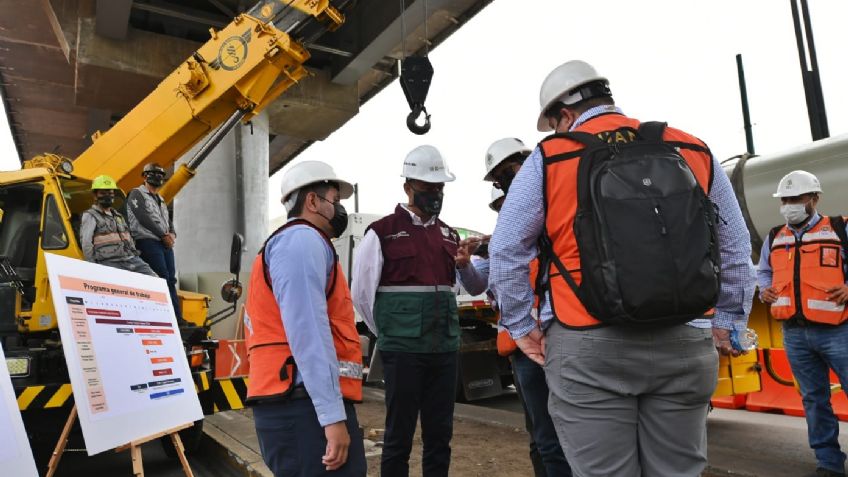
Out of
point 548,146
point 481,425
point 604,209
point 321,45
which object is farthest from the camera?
point 321,45

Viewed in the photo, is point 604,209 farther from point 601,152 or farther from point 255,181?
point 255,181

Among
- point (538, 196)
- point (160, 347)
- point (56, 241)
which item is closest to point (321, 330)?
point (538, 196)

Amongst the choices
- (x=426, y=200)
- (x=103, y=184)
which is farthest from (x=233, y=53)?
(x=426, y=200)

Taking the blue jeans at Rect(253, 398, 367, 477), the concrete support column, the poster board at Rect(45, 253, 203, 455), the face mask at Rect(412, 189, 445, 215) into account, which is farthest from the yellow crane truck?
the concrete support column

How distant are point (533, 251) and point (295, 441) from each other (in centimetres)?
103

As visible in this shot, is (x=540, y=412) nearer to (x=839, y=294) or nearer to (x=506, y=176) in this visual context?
(x=506, y=176)

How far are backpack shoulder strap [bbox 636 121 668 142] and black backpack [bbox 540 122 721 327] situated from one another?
0.09m

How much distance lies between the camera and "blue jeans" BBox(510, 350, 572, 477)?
9.78 feet

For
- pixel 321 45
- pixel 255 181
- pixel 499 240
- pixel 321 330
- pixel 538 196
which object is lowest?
pixel 321 330

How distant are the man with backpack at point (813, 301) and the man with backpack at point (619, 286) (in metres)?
2.85

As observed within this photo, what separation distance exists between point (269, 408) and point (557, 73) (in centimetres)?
156

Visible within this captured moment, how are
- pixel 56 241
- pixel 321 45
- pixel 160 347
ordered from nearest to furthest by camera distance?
pixel 160 347 → pixel 56 241 → pixel 321 45

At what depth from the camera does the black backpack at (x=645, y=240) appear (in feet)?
5.55

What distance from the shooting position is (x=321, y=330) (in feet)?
6.95
